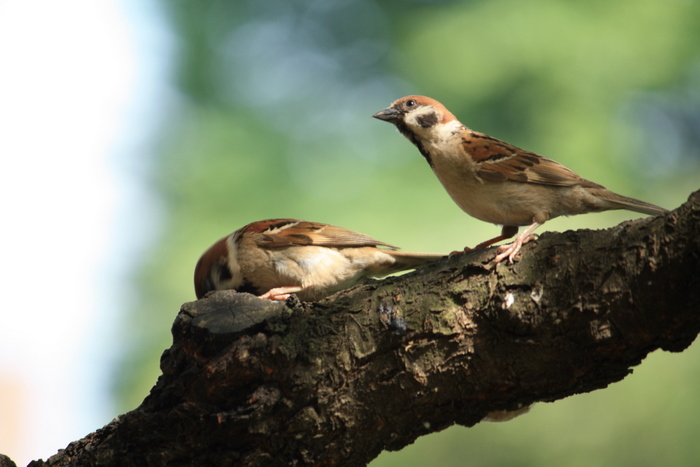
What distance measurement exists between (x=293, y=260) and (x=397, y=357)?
4.73 feet

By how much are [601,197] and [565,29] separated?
3256mm

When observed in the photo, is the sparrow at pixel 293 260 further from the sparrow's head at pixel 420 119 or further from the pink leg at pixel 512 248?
the pink leg at pixel 512 248

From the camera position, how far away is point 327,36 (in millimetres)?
6555

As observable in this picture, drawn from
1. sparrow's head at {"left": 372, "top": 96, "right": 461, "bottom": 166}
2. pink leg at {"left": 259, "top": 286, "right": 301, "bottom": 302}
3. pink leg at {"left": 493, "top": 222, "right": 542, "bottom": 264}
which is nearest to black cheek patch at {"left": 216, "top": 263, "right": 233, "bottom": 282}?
pink leg at {"left": 259, "top": 286, "right": 301, "bottom": 302}

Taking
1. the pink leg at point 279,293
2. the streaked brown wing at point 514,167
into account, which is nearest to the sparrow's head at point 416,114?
the streaked brown wing at point 514,167

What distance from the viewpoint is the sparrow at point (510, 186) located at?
9.38 feet

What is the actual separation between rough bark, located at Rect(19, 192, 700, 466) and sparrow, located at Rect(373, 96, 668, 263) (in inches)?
29.6

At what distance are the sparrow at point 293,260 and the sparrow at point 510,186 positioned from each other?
468 mm

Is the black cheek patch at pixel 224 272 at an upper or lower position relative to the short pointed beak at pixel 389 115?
lower

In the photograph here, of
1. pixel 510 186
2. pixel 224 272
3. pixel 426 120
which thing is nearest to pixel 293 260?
pixel 224 272

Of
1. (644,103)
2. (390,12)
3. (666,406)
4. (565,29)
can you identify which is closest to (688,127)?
(644,103)

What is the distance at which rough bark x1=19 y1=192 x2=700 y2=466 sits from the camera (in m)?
1.89

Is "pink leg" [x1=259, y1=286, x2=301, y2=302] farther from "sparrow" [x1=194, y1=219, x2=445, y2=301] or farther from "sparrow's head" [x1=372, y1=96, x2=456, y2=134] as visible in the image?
"sparrow's head" [x1=372, y1=96, x2=456, y2=134]

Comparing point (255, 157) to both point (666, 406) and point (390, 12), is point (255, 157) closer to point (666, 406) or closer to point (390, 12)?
point (390, 12)
